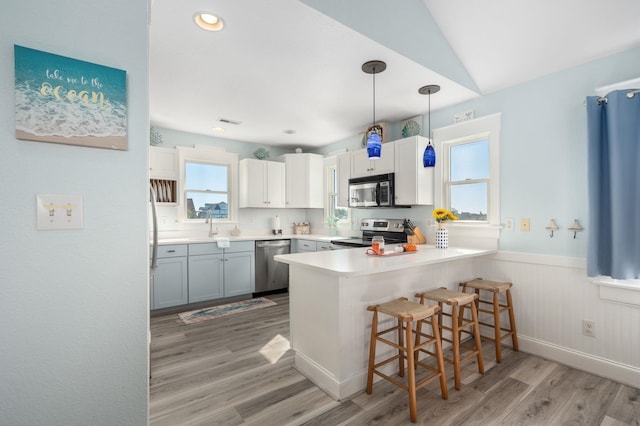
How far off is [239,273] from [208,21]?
3306 mm

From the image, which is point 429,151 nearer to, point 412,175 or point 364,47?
point 412,175

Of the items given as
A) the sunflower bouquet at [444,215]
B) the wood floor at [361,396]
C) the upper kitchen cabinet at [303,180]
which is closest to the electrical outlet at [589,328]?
the wood floor at [361,396]

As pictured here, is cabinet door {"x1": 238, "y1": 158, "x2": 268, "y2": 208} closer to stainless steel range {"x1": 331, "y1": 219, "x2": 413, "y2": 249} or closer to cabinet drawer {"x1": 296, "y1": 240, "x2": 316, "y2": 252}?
cabinet drawer {"x1": 296, "y1": 240, "x2": 316, "y2": 252}

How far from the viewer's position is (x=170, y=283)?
3.92 meters

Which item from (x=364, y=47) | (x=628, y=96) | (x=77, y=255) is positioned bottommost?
(x=77, y=255)

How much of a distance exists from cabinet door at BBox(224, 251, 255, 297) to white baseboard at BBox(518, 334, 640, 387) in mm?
3389

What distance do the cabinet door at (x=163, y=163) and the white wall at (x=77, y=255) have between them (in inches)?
132

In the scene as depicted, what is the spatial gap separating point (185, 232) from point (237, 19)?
11.3 ft

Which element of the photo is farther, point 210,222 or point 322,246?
point 210,222

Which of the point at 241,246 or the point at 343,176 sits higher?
the point at 343,176

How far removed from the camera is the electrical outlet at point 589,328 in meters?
2.48

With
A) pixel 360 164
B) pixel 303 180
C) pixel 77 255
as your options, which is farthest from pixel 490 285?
pixel 303 180

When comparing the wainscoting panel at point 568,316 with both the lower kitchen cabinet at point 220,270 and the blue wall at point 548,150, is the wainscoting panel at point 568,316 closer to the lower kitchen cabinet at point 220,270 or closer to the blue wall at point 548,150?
the blue wall at point 548,150

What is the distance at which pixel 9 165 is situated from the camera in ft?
3.35
